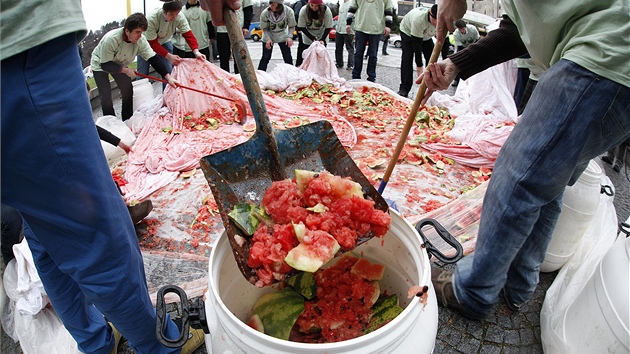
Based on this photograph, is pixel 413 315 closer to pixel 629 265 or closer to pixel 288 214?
pixel 288 214

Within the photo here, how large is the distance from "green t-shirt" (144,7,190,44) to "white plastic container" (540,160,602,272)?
20.1ft

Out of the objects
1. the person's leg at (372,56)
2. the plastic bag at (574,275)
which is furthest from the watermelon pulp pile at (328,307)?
the person's leg at (372,56)

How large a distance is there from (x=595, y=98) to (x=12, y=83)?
221 centimetres

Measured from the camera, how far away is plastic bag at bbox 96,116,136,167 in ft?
14.6

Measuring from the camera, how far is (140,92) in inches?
241

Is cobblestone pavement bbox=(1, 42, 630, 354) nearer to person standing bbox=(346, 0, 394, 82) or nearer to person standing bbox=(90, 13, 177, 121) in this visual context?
person standing bbox=(90, 13, 177, 121)

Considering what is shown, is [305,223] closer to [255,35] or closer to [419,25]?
[419,25]

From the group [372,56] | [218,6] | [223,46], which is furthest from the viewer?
[223,46]

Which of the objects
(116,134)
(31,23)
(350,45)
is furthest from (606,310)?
(350,45)

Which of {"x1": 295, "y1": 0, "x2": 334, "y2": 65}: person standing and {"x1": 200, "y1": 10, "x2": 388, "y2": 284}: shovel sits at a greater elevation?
{"x1": 200, "y1": 10, "x2": 388, "y2": 284}: shovel

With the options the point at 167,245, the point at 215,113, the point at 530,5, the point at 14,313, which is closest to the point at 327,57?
the point at 215,113

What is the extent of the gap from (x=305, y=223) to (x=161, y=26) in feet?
19.4

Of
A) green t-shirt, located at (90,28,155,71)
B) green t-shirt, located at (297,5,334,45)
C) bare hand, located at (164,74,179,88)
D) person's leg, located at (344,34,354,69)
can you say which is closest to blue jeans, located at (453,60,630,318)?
bare hand, located at (164,74,179,88)

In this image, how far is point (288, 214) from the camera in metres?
1.60
